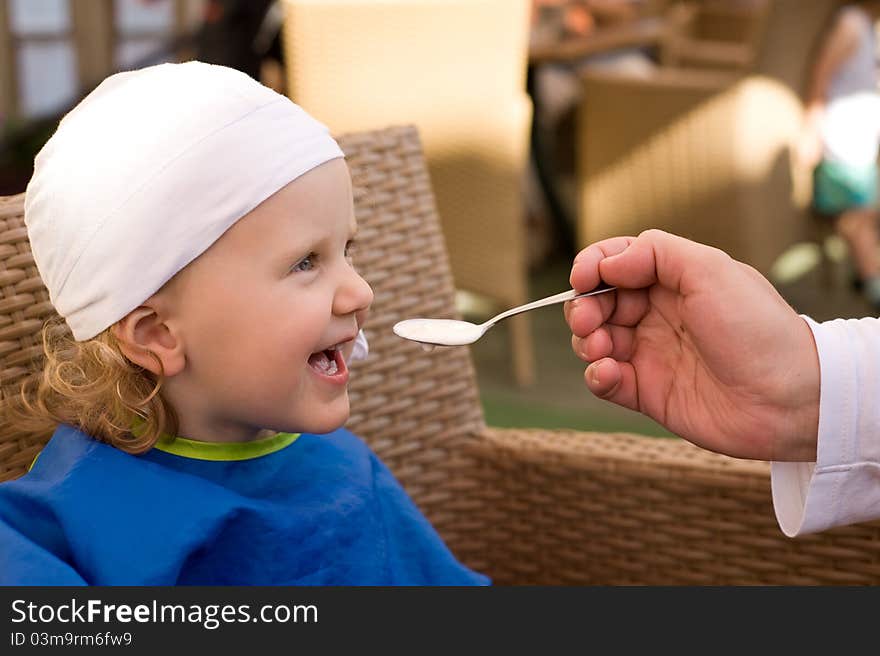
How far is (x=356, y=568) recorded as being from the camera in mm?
1108

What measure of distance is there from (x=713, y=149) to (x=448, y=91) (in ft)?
3.21

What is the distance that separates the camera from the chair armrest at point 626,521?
1.30 meters

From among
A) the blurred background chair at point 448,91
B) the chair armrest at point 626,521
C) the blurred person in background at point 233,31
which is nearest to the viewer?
the chair armrest at point 626,521

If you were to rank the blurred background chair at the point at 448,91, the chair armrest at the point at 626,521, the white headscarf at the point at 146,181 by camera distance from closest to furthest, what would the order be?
the white headscarf at the point at 146,181 → the chair armrest at the point at 626,521 → the blurred background chair at the point at 448,91

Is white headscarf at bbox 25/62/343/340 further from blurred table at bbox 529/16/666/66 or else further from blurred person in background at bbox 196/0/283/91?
blurred person in background at bbox 196/0/283/91

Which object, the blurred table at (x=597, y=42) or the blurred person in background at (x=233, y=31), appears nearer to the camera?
the blurred table at (x=597, y=42)

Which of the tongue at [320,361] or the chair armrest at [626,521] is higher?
the tongue at [320,361]

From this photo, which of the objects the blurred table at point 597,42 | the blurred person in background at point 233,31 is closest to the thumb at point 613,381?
the blurred table at point 597,42

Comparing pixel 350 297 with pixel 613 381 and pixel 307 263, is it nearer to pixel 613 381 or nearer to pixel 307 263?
pixel 307 263

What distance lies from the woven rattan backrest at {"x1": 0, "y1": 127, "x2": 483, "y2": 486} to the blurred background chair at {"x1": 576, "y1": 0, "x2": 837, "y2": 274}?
2.22m

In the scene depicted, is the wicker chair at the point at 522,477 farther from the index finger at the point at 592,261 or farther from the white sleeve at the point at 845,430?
the index finger at the point at 592,261

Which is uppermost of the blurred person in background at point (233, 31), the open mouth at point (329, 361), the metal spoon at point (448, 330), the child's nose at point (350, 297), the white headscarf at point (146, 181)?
the white headscarf at point (146, 181)

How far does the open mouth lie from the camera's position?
3.29 feet

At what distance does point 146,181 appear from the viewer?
2.95 feet
